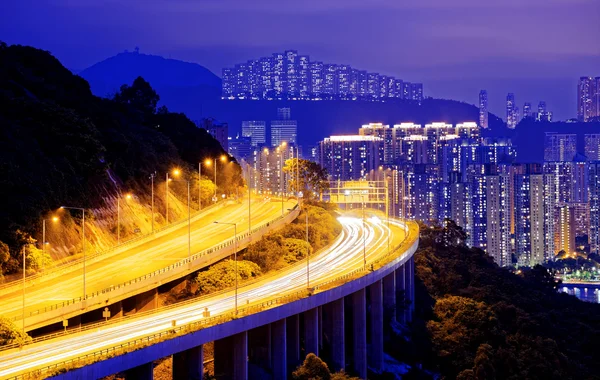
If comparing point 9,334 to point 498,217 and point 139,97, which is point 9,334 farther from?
→ point 498,217

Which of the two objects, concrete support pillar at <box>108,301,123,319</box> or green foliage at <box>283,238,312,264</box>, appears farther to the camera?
green foliage at <box>283,238,312,264</box>

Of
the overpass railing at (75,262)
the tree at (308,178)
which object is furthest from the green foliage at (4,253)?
the tree at (308,178)

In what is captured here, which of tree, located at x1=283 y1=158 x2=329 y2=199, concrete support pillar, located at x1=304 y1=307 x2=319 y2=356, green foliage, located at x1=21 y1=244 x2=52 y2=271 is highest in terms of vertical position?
tree, located at x1=283 y1=158 x2=329 y2=199

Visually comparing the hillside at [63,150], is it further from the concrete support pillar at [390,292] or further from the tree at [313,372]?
the concrete support pillar at [390,292]

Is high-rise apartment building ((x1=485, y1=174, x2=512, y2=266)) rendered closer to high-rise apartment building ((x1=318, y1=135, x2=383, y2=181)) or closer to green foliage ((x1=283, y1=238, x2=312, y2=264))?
high-rise apartment building ((x1=318, y1=135, x2=383, y2=181))

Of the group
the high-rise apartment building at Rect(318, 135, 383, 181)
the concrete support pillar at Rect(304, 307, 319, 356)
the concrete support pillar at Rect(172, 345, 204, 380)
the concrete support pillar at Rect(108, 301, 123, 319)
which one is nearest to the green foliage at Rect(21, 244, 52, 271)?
the concrete support pillar at Rect(108, 301, 123, 319)

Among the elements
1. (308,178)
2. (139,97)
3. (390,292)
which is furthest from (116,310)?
(139,97)

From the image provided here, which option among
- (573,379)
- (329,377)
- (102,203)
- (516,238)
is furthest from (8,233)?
(516,238)

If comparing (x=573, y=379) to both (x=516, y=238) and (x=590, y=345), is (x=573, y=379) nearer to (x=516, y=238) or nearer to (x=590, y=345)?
(x=590, y=345)
